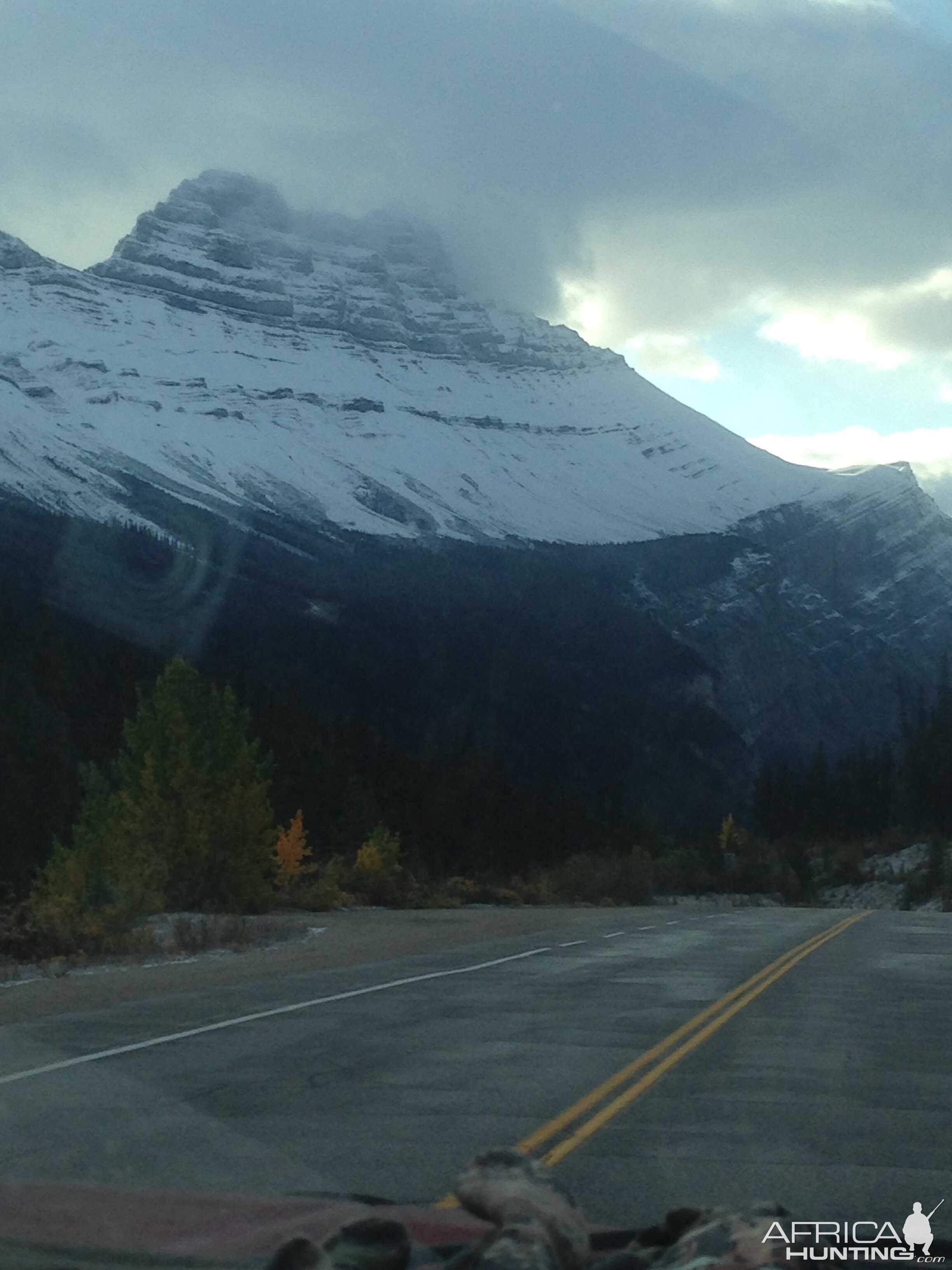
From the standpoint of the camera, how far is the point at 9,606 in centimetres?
10331

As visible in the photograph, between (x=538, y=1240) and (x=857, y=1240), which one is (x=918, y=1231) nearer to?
(x=857, y=1240)

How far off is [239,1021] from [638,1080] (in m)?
4.55

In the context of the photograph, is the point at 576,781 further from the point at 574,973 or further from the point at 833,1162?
the point at 833,1162

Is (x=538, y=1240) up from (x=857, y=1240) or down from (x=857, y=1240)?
up

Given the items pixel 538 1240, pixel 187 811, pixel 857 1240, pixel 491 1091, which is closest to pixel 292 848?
pixel 187 811

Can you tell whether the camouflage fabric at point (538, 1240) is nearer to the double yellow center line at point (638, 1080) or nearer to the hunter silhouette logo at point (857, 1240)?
the hunter silhouette logo at point (857, 1240)

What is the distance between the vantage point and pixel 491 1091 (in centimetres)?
992

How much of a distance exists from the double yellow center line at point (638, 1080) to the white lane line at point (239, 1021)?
12.1 feet

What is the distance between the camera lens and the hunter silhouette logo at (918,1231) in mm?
5715

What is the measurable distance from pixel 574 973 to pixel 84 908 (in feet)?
38.3

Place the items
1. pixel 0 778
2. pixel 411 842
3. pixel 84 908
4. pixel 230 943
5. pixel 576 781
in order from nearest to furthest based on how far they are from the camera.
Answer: pixel 230 943, pixel 84 908, pixel 0 778, pixel 411 842, pixel 576 781

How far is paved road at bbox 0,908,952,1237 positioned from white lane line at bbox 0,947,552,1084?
117mm

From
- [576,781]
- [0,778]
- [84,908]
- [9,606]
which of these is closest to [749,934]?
A: [84,908]

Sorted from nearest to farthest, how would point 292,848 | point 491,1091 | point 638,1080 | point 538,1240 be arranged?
point 538,1240, point 491,1091, point 638,1080, point 292,848
